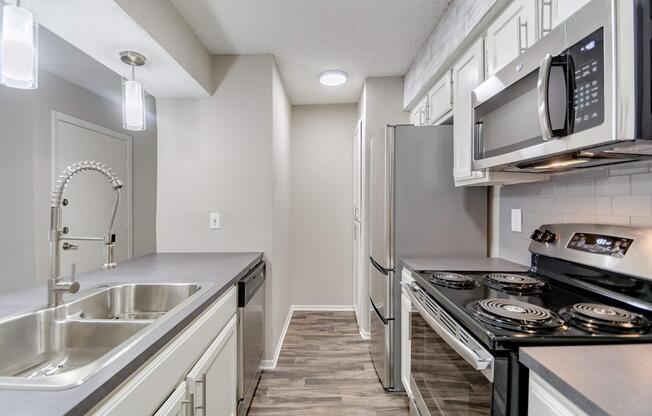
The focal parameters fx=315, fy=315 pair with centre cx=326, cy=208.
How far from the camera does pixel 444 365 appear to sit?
122cm

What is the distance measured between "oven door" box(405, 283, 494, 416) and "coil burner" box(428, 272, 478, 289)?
3.3 inches

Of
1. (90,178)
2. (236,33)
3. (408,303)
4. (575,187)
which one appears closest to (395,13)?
(236,33)

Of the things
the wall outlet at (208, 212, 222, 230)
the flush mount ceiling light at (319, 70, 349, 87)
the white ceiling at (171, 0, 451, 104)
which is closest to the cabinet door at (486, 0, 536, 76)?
the white ceiling at (171, 0, 451, 104)

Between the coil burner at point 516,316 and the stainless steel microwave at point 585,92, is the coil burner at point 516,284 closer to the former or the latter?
the coil burner at point 516,316

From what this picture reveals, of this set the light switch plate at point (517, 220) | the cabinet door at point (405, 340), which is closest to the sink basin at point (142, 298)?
the cabinet door at point (405, 340)

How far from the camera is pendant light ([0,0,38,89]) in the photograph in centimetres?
103

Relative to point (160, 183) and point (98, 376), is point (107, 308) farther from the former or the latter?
point (160, 183)

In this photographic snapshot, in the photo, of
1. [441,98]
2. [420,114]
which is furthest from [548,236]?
[420,114]

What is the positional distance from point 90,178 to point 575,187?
395 centimetres

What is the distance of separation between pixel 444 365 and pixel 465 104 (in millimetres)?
1323

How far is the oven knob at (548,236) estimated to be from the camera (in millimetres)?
1413

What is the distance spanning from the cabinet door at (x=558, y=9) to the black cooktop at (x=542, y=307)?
0.90m

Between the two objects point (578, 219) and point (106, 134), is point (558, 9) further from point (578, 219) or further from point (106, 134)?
point (106, 134)

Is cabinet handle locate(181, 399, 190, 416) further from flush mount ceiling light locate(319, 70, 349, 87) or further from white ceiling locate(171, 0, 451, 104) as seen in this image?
flush mount ceiling light locate(319, 70, 349, 87)
